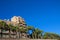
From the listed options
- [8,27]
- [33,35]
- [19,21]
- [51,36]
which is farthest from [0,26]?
[19,21]

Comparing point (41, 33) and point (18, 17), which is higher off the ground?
point (18, 17)

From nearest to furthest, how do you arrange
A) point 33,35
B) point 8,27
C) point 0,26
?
point 0,26
point 8,27
point 33,35

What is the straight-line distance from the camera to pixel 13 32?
248ft

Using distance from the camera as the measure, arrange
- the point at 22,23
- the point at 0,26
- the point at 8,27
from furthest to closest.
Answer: the point at 22,23 < the point at 8,27 < the point at 0,26

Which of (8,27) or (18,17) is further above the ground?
(18,17)

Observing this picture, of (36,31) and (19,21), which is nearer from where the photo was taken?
(36,31)

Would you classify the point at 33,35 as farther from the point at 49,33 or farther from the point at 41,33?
the point at 49,33

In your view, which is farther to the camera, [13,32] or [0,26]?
[13,32]

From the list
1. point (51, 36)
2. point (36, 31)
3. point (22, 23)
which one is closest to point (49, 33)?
point (51, 36)

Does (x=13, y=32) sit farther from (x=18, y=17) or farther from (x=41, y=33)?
(x=18, y=17)

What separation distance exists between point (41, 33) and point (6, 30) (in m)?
16.4

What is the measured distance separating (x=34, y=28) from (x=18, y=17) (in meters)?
40.8

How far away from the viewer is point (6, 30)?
236 feet

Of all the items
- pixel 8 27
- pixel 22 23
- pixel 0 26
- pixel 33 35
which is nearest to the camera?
pixel 0 26
